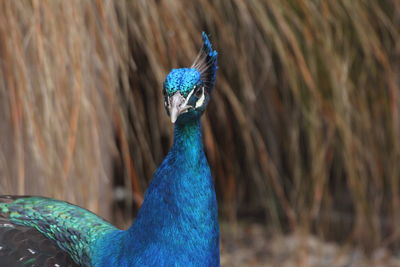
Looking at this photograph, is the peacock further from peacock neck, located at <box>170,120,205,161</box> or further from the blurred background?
the blurred background

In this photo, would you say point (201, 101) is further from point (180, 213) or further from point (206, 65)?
point (180, 213)

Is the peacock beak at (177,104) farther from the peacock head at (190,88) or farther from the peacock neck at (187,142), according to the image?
the peacock neck at (187,142)

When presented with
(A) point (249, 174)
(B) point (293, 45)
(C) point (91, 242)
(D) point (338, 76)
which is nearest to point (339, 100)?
(D) point (338, 76)

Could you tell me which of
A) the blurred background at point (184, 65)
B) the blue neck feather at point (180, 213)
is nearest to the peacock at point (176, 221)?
the blue neck feather at point (180, 213)

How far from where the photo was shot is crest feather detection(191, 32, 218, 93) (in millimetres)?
1610

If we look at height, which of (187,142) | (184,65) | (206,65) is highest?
(184,65)

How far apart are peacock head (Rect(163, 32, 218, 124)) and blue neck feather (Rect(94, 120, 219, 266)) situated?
64 millimetres

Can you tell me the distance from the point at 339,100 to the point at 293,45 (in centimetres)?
25

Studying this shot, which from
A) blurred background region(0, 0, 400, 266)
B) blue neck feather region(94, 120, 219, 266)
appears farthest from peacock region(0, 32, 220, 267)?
blurred background region(0, 0, 400, 266)

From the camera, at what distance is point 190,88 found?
1465 millimetres

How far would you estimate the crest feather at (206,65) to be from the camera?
1610 mm

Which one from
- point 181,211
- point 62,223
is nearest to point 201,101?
point 181,211

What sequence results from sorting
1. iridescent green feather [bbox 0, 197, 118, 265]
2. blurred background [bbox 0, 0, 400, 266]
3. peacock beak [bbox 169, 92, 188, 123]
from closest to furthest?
1. peacock beak [bbox 169, 92, 188, 123]
2. iridescent green feather [bbox 0, 197, 118, 265]
3. blurred background [bbox 0, 0, 400, 266]

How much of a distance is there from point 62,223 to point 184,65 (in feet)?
2.24
